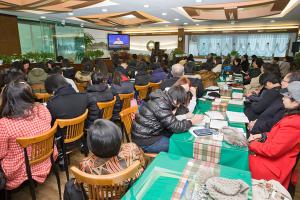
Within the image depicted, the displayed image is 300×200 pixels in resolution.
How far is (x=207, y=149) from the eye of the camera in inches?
68.3

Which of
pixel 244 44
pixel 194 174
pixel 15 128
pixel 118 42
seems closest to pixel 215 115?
pixel 194 174

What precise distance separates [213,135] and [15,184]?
5.62 feet

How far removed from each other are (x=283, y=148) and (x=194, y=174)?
856 millimetres

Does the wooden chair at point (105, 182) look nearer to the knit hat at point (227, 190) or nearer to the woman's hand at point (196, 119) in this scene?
the knit hat at point (227, 190)

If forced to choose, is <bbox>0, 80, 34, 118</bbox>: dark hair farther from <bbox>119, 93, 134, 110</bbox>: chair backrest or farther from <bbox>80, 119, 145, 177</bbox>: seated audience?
<bbox>119, 93, 134, 110</bbox>: chair backrest

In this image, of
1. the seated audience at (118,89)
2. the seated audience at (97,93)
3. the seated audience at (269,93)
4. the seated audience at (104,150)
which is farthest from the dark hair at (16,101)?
the seated audience at (269,93)

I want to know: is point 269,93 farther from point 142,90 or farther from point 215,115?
point 142,90

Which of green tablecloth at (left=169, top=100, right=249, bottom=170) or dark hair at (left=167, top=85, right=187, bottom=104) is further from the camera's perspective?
dark hair at (left=167, top=85, right=187, bottom=104)

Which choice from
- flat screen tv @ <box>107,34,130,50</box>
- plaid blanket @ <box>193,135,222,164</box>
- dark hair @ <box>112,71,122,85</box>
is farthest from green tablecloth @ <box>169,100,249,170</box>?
flat screen tv @ <box>107,34,130,50</box>

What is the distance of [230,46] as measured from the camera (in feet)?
39.4

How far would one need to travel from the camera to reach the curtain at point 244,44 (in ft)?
36.3

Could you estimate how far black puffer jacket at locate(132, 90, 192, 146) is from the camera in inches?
77.9

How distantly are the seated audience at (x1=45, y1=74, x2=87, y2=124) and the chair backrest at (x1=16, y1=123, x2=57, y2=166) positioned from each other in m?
0.55

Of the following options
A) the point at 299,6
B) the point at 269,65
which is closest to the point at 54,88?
the point at 269,65
